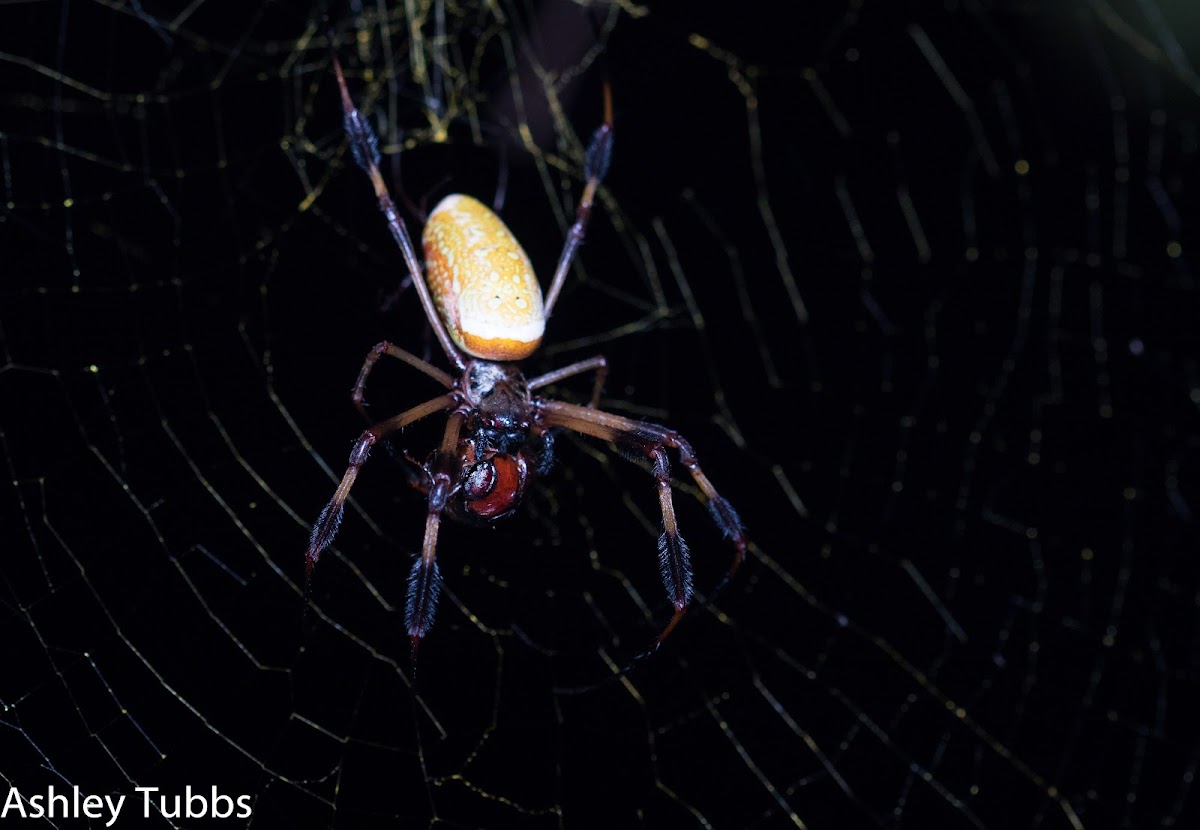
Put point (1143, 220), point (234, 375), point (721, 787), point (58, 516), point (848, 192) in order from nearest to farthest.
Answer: point (58, 516) < point (234, 375) < point (721, 787) < point (848, 192) < point (1143, 220)

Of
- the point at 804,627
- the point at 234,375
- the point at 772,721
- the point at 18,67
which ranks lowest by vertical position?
the point at 772,721

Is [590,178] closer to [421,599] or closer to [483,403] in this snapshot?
[483,403]

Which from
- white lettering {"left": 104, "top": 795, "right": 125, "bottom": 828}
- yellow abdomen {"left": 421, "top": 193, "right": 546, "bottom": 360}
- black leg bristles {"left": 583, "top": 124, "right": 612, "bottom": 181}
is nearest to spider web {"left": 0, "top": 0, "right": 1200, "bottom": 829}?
white lettering {"left": 104, "top": 795, "right": 125, "bottom": 828}

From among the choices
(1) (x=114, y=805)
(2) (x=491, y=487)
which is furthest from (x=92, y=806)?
(2) (x=491, y=487)

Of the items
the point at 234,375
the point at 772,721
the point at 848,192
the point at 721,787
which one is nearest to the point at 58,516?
the point at 234,375

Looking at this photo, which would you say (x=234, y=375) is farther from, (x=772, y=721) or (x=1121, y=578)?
(x=1121, y=578)

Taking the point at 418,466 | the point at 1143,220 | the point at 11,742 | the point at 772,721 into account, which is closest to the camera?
the point at 11,742

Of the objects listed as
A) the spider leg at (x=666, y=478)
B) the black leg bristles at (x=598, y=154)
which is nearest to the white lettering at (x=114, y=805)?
the spider leg at (x=666, y=478)
